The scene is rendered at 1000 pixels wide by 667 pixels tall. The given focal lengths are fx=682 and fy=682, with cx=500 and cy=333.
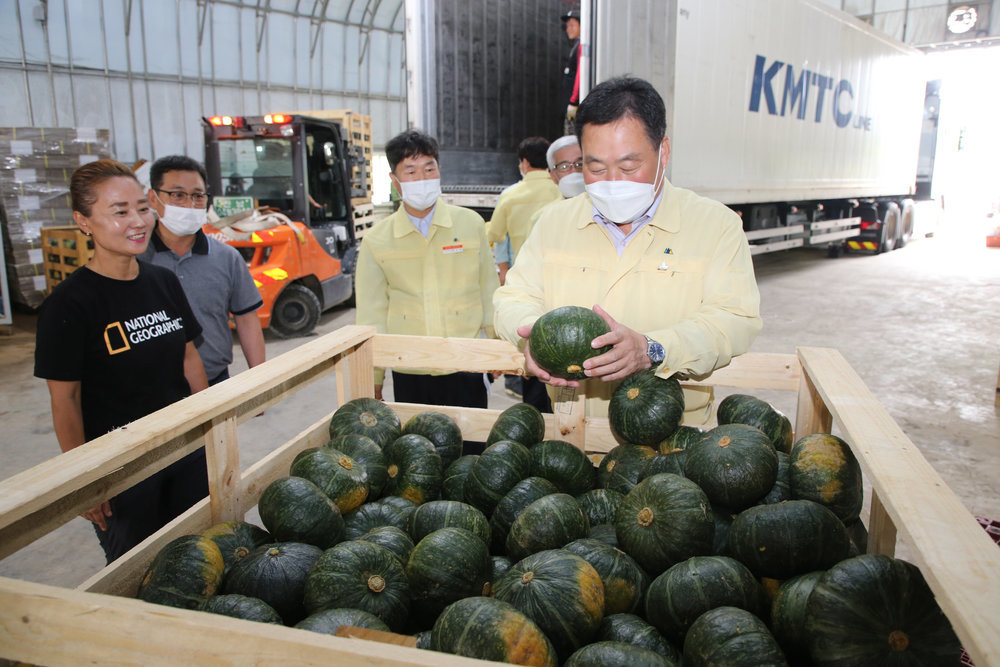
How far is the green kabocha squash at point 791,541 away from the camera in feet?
5.42

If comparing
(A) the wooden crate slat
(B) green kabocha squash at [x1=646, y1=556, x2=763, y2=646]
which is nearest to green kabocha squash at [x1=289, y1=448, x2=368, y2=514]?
(B) green kabocha squash at [x1=646, y1=556, x2=763, y2=646]

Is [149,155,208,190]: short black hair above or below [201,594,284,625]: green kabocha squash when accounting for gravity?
above

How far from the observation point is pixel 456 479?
7.59ft

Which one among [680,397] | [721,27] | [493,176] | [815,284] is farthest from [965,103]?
[680,397]

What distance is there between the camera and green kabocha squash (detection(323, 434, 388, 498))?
2.27 meters

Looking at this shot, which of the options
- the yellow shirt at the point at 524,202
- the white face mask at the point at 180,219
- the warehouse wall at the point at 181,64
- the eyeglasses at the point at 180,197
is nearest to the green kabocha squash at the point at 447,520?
the white face mask at the point at 180,219

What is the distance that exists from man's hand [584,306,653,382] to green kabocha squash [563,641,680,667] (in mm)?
877

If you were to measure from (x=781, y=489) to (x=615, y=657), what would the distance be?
942 mm

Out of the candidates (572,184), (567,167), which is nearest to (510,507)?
(572,184)

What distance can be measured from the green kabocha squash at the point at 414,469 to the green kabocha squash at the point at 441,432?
11cm

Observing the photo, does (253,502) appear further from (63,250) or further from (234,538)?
(63,250)

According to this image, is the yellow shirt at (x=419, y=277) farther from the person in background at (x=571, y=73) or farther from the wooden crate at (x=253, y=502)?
the person in background at (x=571, y=73)

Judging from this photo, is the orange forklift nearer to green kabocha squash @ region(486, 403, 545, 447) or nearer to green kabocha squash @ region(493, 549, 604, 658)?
green kabocha squash @ region(486, 403, 545, 447)

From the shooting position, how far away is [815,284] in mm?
12453
